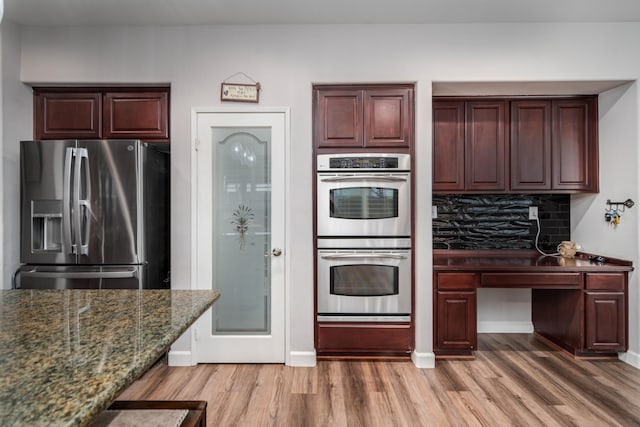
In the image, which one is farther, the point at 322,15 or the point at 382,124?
the point at 382,124

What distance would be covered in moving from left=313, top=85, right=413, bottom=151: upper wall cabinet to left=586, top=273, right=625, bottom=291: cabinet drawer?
72.3 inches

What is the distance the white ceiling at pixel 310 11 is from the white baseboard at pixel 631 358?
2.67 m

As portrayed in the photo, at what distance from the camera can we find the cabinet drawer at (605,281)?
2.88 metres

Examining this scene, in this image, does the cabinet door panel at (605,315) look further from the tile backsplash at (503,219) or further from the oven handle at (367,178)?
the oven handle at (367,178)

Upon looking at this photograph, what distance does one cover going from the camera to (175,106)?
2895 mm

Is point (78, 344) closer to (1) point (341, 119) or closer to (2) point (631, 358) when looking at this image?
(1) point (341, 119)

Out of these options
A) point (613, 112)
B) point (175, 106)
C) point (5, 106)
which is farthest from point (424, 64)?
point (5, 106)

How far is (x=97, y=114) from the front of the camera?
2943 mm

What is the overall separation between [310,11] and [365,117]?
90cm

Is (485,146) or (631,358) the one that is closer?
(631,358)

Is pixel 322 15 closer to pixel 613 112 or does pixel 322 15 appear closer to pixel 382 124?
pixel 382 124

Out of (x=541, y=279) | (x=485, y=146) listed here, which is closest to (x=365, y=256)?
(x=541, y=279)

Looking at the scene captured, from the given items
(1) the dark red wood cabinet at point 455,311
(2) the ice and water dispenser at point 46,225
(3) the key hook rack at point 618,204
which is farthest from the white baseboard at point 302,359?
(3) the key hook rack at point 618,204

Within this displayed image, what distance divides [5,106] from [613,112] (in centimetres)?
496
